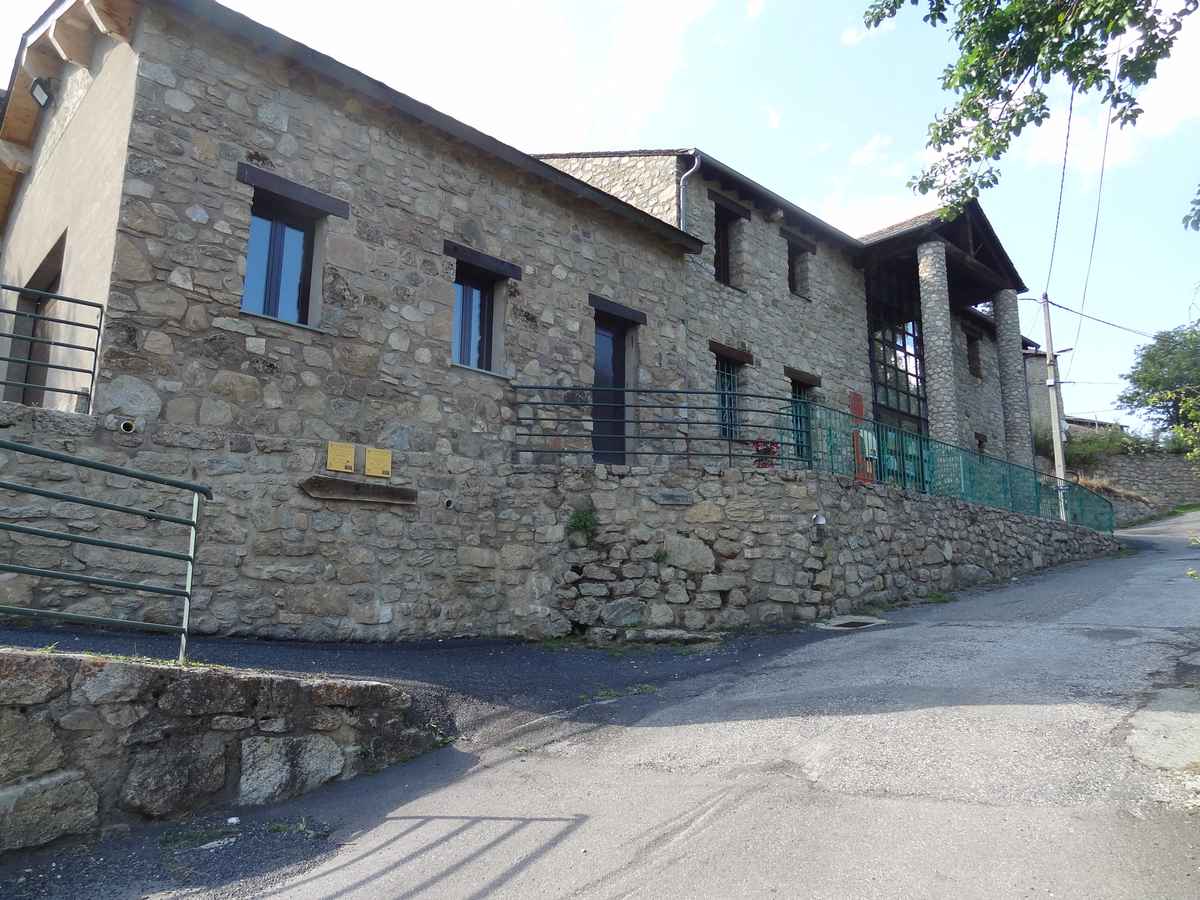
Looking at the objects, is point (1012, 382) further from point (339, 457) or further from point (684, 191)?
point (339, 457)

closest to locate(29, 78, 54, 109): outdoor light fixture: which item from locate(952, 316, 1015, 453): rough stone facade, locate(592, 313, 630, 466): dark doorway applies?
locate(592, 313, 630, 466): dark doorway

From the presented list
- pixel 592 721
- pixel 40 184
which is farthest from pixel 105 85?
pixel 592 721

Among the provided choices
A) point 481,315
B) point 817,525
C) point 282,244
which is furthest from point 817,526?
point 282,244

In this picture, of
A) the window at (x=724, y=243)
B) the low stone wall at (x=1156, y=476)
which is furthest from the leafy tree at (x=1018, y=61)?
the low stone wall at (x=1156, y=476)

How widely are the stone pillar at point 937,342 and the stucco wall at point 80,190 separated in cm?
1382

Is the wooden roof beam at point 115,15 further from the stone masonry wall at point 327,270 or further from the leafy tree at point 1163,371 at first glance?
the leafy tree at point 1163,371

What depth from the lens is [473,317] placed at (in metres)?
9.84

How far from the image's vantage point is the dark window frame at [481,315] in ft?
31.8

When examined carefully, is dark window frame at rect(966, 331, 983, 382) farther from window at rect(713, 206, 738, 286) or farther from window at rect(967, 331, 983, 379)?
window at rect(713, 206, 738, 286)

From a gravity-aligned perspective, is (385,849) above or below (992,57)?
below

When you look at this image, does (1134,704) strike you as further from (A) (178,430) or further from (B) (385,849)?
(A) (178,430)

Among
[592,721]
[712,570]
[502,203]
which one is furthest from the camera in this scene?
[502,203]

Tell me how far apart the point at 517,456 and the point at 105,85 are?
5.46m

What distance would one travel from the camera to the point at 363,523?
808 cm
